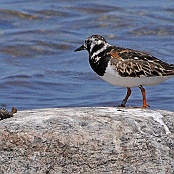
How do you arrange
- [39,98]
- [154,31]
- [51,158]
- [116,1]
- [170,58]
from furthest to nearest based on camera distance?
[116,1] < [154,31] < [170,58] < [39,98] < [51,158]

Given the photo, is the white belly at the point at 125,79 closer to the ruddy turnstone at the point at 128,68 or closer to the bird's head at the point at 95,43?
the ruddy turnstone at the point at 128,68

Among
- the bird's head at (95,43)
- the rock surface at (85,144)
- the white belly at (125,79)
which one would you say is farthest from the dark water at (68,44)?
the rock surface at (85,144)

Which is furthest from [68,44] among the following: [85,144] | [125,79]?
[85,144]

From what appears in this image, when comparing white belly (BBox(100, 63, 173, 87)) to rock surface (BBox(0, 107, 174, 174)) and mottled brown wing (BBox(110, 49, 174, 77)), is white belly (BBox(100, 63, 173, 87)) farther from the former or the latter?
rock surface (BBox(0, 107, 174, 174))

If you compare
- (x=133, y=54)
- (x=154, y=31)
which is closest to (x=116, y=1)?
(x=154, y=31)

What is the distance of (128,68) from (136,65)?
0.11m

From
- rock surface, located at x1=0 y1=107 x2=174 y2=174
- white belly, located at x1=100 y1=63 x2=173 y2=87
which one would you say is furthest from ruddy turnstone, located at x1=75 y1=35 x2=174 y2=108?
rock surface, located at x1=0 y1=107 x2=174 y2=174

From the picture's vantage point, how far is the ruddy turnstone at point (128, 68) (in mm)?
7090

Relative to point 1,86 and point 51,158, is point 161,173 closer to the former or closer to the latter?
point 51,158

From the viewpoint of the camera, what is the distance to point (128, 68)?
23.4ft

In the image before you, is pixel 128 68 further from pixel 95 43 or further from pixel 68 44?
pixel 68 44

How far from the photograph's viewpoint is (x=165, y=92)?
10.7 m

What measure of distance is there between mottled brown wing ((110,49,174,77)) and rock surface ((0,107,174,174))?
89 cm

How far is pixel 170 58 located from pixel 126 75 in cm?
556
